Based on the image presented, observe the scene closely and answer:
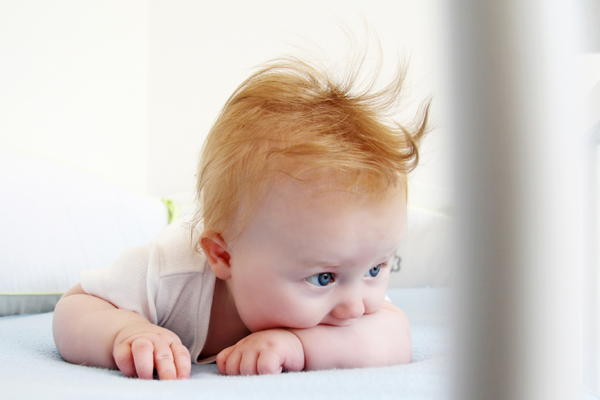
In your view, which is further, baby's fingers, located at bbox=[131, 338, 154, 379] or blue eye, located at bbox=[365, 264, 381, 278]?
blue eye, located at bbox=[365, 264, 381, 278]

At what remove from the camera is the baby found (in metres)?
0.50

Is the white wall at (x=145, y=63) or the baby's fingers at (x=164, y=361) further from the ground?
the white wall at (x=145, y=63)

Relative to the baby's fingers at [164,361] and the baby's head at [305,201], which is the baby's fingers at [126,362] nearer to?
the baby's fingers at [164,361]

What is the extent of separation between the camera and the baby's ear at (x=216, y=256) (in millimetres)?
596

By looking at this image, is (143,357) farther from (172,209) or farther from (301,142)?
(172,209)

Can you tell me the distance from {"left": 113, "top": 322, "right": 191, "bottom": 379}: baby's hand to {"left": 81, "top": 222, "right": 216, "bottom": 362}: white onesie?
14cm

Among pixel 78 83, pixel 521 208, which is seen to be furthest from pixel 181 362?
pixel 78 83

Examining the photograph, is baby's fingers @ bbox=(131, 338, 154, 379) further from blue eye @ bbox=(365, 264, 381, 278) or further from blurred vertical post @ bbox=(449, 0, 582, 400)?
blurred vertical post @ bbox=(449, 0, 582, 400)

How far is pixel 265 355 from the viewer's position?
1.60 feet

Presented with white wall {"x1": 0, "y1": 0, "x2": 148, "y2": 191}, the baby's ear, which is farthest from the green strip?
the baby's ear

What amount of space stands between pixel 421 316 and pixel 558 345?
3.05 ft

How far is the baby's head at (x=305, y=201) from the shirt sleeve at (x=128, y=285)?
0.10m

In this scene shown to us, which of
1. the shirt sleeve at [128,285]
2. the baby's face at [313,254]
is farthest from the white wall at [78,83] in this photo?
the baby's face at [313,254]

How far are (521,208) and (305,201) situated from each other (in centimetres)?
38
